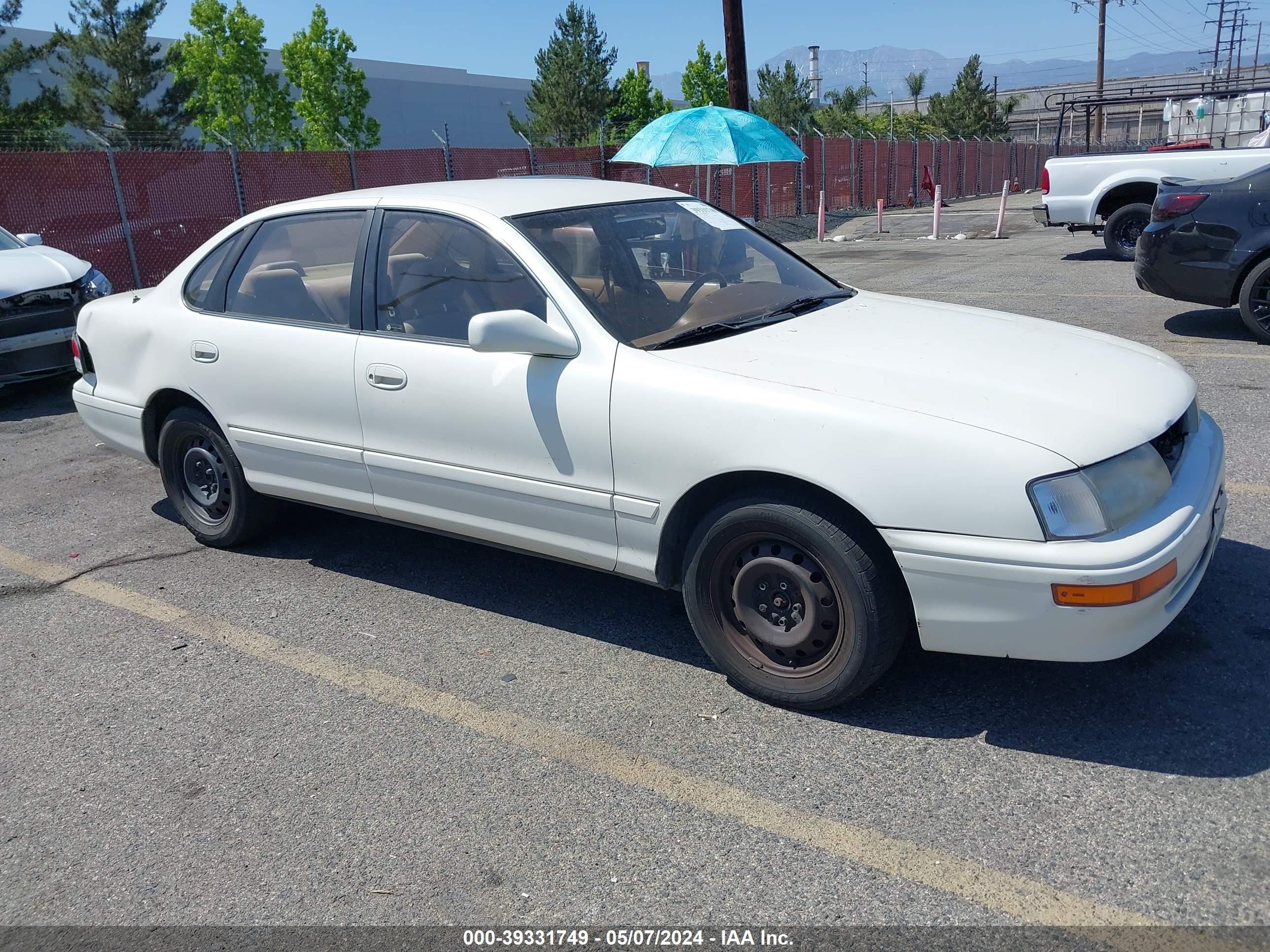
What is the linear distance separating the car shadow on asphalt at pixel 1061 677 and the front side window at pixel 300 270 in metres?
1.21

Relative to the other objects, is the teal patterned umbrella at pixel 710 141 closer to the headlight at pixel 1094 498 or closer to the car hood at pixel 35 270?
the car hood at pixel 35 270

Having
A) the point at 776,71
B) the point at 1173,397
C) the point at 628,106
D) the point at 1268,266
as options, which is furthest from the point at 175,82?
the point at 1173,397

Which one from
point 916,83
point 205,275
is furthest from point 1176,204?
point 916,83

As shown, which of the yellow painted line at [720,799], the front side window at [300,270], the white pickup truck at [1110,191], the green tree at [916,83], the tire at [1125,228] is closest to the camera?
the yellow painted line at [720,799]

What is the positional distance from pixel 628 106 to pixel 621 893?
190 ft

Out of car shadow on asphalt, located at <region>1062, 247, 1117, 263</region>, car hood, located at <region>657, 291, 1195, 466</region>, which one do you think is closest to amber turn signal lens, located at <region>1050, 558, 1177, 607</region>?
car hood, located at <region>657, 291, 1195, 466</region>

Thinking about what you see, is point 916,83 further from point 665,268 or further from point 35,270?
point 665,268

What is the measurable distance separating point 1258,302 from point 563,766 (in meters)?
7.20

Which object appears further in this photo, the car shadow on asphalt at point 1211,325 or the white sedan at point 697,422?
the car shadow on asphalt at point 1211,325

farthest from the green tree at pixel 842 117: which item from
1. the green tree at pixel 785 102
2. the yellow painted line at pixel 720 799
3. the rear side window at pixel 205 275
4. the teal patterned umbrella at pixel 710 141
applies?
the yellow painted line at pixel 720 799

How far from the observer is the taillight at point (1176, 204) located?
26.5 feet

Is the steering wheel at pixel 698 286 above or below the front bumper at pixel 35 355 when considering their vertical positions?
above

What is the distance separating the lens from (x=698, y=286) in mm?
4062

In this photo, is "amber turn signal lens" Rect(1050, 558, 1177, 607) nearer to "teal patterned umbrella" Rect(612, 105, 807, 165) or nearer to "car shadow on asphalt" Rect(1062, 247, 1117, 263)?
"teal patterned umbrella" Rect(612, 105, 807, 165)
